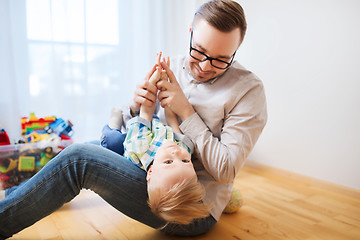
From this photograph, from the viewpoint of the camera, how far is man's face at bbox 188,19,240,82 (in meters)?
1.14

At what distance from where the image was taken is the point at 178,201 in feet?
3.37

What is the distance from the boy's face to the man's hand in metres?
0.15

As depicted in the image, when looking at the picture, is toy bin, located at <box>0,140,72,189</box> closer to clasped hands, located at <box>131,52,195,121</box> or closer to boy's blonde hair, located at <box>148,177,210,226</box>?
clasped hands, located at <box>131,52,195,121</box>

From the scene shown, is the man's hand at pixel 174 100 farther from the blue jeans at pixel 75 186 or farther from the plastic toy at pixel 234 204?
the plastic toy at pixel 234 204

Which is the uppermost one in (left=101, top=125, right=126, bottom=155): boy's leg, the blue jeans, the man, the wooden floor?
the man

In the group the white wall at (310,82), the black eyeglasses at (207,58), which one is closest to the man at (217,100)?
the black eyeglasses at (207,58)

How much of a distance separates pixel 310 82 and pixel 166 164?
1.58 meters

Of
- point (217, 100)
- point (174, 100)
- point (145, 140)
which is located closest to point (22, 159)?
point (145, 140)

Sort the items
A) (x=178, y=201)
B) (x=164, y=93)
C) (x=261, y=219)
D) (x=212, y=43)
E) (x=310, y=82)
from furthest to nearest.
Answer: (x=310, y=82), (x=261, y=219), (x=164, y=93), (x=212, y=43), (x=178, y=201)

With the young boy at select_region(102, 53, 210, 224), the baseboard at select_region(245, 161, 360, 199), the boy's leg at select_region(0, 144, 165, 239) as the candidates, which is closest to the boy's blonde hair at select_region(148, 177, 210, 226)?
the young boy at select_region(102, 53, 210, 224)

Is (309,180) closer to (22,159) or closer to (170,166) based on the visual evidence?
(170,166)

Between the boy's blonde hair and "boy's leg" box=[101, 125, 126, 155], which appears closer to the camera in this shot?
the boy's blonde hair

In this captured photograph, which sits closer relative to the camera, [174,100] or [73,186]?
[73,186]

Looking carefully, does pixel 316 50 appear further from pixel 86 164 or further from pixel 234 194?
pixel 86 164
